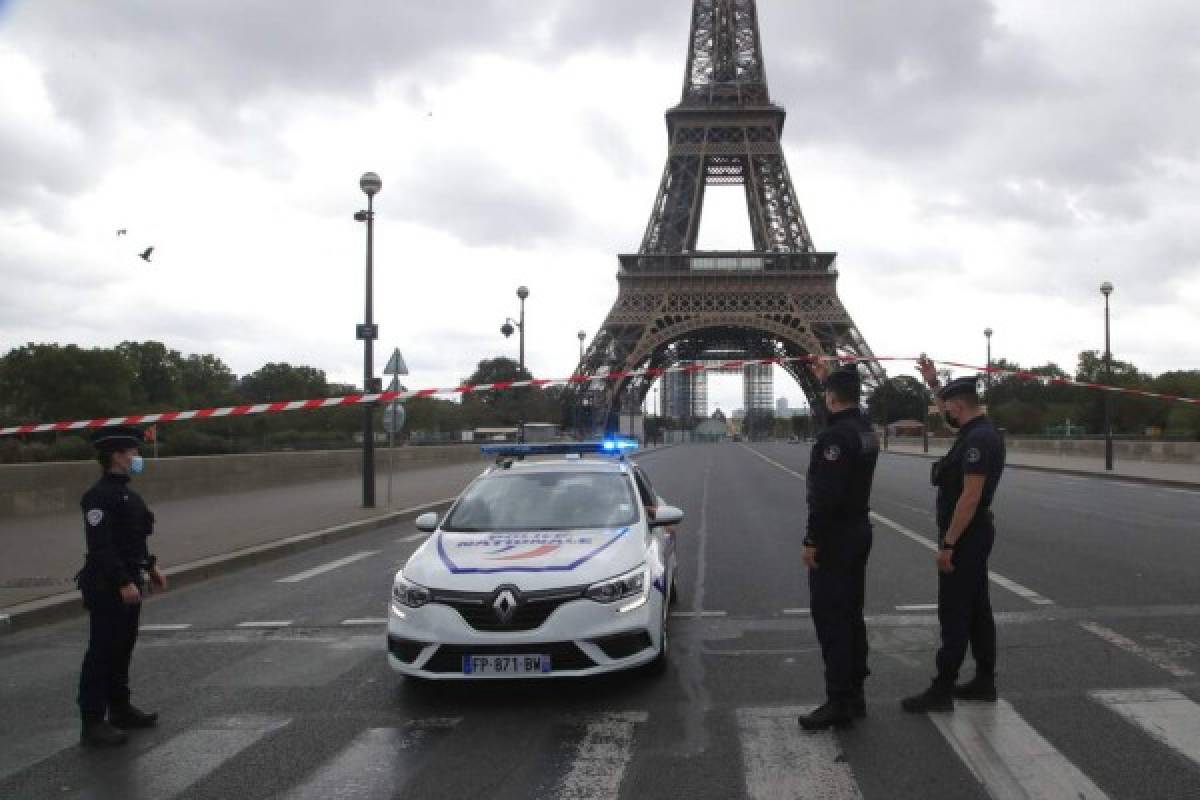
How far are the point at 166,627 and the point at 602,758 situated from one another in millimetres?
5071

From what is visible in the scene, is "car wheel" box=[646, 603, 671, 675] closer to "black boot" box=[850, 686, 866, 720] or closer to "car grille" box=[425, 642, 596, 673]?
"car grille" box=[425, 642, 596, 673]

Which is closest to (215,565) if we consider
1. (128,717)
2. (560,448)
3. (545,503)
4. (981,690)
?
(560,448)

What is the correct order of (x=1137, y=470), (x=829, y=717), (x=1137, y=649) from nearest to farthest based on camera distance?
1. (x=829, y=717)
2. (x=1137, y=649)
3. (x=1137, y=470)

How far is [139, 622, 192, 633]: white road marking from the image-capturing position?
26.9ft

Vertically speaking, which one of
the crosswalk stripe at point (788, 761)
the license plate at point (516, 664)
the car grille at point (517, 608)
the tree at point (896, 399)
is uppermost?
the tree at point (896, 399)

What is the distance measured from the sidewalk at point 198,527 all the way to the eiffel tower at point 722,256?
36.6m

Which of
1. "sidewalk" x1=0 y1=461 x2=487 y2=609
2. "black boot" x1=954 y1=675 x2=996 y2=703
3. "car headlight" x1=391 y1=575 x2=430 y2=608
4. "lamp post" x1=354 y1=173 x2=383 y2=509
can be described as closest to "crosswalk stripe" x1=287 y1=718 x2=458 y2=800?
"car headlight" x1=391 y1=575 x2=430 y2=608

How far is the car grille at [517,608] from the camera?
17.9ft

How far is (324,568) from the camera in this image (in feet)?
38.2

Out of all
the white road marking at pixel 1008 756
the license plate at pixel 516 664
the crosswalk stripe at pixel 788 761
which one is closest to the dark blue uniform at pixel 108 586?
the license plate at pixel 516 664

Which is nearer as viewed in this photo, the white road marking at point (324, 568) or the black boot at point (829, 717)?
the black boot at point (829, 717)

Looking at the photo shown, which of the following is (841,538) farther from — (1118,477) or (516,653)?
(1118,477)

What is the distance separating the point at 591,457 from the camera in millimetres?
8719

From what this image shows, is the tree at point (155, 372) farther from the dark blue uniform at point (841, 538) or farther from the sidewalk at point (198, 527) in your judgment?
the dark blue uniform at point (841, 538)
